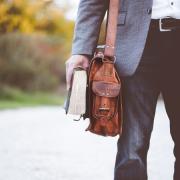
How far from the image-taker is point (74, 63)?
282 cm

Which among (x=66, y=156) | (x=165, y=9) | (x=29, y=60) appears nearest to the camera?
(x=165, y=9)

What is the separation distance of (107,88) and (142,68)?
173mm

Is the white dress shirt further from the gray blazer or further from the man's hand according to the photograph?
the man's hand

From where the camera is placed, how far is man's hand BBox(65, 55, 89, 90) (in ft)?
9.25

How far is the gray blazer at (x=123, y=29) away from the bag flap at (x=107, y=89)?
0.25 ft

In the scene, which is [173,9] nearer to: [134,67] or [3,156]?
[134,67]

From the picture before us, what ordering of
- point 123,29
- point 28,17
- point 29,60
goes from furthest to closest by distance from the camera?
point 29,60
point 28,17
point 123,29

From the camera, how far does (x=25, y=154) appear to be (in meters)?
7.48

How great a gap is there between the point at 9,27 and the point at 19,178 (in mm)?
5995

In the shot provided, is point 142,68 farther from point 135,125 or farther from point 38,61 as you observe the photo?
point 38,61

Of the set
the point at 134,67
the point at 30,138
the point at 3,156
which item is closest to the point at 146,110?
the point at 134,67

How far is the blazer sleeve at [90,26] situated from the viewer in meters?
2.87

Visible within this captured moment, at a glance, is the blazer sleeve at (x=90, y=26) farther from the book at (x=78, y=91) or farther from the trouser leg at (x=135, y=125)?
the trouser leg at (x=135, y=125)

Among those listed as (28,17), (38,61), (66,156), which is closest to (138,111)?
(66,156)
